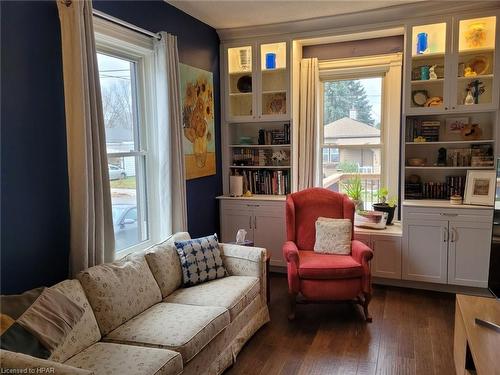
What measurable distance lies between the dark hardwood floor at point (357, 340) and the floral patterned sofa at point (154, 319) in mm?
211

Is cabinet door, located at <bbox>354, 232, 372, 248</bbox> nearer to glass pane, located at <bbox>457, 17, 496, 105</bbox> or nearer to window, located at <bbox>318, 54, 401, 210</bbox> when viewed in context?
window, located at <bbox>318, 54, 401, 210</bbox>

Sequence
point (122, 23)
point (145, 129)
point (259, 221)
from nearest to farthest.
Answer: point (122, 23), point (145, 129), point (259, 221)

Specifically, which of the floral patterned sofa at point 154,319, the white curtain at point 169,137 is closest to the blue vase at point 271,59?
the white curtain at point 169,137

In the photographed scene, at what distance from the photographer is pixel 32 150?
2.20 m

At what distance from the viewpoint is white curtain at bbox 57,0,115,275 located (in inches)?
91.0

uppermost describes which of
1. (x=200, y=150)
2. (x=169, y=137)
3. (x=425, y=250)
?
(x=169, y=137)

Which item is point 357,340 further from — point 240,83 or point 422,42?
point 240,83

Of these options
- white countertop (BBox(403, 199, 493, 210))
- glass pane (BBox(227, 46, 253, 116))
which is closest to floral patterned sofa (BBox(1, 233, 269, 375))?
white countertop (BBox(403, 199, 493, 210))

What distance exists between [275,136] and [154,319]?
276 centimetres

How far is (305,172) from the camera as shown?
4.47m

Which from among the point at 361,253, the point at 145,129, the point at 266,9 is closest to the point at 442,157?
the point at 361,253

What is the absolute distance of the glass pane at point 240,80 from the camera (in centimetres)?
447

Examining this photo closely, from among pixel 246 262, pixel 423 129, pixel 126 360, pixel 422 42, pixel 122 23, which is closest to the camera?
pixel 126 360

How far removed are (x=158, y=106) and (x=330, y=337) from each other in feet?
Answer: 7.74
